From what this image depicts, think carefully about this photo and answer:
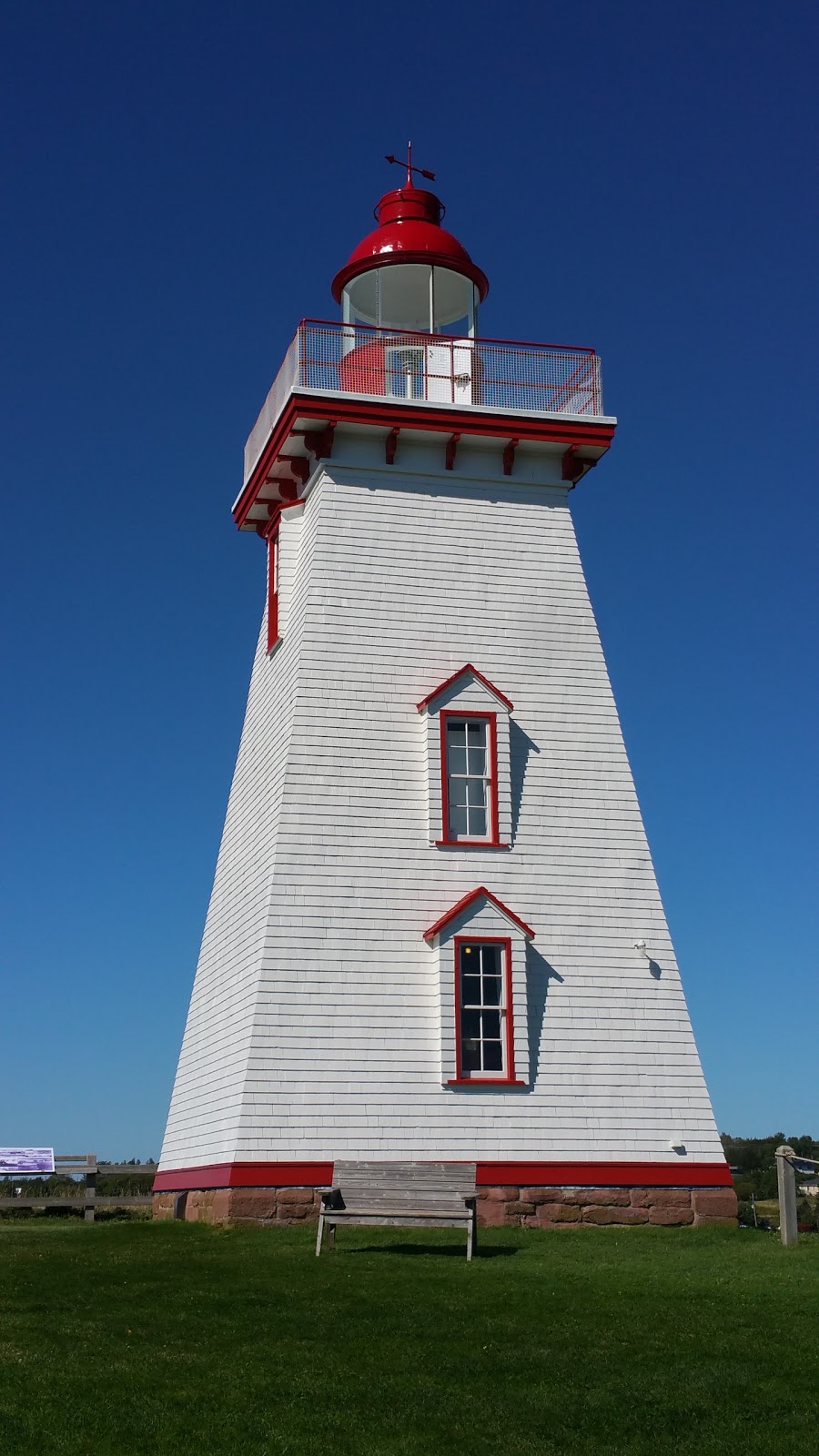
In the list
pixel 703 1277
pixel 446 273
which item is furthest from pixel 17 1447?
pixel 446 273

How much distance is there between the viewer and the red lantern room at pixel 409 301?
907 inches

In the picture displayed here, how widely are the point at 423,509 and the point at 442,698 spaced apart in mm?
3116

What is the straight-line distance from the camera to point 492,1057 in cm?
2011

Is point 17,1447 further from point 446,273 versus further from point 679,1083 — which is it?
point 446,273

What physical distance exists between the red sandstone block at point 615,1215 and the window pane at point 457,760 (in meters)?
6.27

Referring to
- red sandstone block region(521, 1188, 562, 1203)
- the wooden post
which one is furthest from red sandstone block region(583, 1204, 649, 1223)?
the wooden post

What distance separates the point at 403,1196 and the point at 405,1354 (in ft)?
17.8

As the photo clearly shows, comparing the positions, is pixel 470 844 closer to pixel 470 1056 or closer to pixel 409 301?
pixel 470 1056

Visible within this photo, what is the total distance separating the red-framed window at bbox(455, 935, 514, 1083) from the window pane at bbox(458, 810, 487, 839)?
1652 millimetres

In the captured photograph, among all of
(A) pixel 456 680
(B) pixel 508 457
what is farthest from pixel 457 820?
(B) pixel 508 457

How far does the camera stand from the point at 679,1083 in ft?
67.6

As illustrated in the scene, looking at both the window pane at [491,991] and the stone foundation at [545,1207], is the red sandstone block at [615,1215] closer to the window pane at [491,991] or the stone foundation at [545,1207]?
the stone foundation at [545,1207]

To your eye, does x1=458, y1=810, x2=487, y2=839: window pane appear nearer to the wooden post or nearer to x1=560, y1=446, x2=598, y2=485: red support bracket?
x1=560, y1=446, x2=598, y2=485: red support bracket

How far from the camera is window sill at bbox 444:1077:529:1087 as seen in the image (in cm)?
1962
